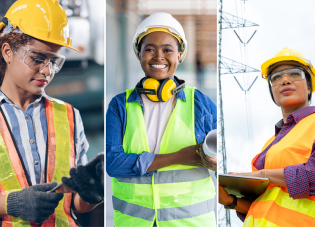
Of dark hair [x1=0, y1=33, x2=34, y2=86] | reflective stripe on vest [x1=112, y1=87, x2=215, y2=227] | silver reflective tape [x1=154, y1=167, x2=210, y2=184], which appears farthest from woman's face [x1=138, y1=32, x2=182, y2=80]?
dark hair [x1=0, y1=33, x2=34, y2=86]

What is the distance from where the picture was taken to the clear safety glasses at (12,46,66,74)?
2.00 m

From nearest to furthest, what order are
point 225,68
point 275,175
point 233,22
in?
1. point 275,175
2. point 225,68
3. point 233,22

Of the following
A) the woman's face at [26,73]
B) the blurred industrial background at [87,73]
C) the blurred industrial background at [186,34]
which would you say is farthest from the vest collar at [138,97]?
the woman's face at [26,73]

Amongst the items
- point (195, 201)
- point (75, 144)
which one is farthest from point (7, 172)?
point (195, 201)

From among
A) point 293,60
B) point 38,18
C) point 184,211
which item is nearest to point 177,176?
point 184,211

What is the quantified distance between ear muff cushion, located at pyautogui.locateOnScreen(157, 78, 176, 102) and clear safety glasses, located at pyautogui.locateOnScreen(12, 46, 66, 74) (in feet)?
2.41

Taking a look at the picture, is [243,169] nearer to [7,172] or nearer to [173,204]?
[173,204]

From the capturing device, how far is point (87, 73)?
6.73 feet

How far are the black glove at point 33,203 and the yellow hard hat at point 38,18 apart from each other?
3.29 ft

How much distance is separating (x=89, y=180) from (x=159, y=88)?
0.81m

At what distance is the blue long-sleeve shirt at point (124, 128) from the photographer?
6.71ft

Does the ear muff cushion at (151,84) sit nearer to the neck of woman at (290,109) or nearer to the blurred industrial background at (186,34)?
the blurred industrial background at (186,34)

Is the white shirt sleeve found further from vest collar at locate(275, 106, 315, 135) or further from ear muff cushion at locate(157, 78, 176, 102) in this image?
vest collar at locate(275, 106, 315, 135)

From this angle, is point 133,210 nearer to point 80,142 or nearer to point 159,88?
point 80,142
